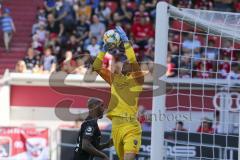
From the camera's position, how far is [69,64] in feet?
60.6

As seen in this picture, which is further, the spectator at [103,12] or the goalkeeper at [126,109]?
the spectator at [103,12]

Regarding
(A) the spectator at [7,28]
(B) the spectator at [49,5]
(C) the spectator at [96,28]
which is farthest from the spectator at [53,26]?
(A) the spectator at [7,28]

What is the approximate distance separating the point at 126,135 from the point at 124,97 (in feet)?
1.68

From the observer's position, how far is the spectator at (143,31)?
19891mm

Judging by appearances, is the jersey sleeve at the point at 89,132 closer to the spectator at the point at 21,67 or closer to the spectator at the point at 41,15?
the spectator at the point at 21,67

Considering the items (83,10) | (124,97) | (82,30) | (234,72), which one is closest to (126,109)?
(124,97)

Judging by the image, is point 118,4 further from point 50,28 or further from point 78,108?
point 78,108

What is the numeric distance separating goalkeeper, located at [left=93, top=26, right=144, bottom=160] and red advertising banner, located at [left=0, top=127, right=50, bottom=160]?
5.93 meters

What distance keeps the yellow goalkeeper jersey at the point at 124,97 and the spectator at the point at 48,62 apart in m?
8.74

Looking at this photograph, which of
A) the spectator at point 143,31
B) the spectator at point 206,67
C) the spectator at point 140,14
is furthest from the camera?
the spectator at point 140,14

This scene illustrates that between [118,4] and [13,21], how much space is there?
311 centimetres

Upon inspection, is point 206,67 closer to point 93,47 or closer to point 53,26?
point 93,47

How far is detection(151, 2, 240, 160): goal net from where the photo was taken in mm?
9289

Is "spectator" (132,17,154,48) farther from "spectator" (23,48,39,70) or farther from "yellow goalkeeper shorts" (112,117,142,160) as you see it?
"yellow goalkeeper shorts" (112,117,142,160)
